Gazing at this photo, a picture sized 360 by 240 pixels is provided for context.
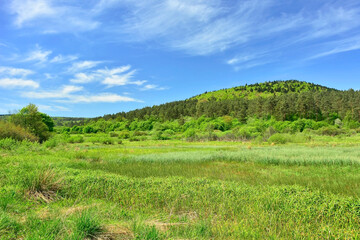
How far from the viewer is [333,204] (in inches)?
243

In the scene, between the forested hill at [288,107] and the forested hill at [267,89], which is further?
the forested hill at [267,89]

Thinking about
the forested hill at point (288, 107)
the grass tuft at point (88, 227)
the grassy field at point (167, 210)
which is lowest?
the grassy field at point (167, 210)

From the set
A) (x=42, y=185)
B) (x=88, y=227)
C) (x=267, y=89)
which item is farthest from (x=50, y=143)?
(x=267, y=89)

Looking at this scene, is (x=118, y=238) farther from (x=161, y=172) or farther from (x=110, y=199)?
(x=161, y=172)

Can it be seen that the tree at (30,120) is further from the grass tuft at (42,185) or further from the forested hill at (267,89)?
the forested hill at (267,89)

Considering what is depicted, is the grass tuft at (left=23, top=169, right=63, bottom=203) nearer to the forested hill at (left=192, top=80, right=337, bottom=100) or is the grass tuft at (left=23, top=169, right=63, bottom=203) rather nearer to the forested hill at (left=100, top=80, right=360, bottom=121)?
the forested hill at (left=100, top=80, right=360, bottom=121)

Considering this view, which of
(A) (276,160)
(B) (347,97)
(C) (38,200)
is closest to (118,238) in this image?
(C) (38,200)

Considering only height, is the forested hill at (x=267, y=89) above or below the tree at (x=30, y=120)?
above

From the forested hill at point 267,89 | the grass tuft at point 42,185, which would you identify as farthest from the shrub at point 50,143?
the forested hill at point 267,89

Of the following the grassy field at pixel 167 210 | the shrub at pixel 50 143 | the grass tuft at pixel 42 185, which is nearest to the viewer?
the grassy field at pixel 167 210

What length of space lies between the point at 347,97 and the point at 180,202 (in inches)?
4192

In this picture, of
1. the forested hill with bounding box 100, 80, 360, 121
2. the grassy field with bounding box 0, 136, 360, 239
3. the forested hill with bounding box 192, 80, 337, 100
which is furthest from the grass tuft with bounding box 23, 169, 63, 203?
the forested hill with bounding box 192, 80, 337, 100

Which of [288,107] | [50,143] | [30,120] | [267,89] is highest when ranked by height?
[267,89]

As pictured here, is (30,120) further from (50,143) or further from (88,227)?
(88,227)
